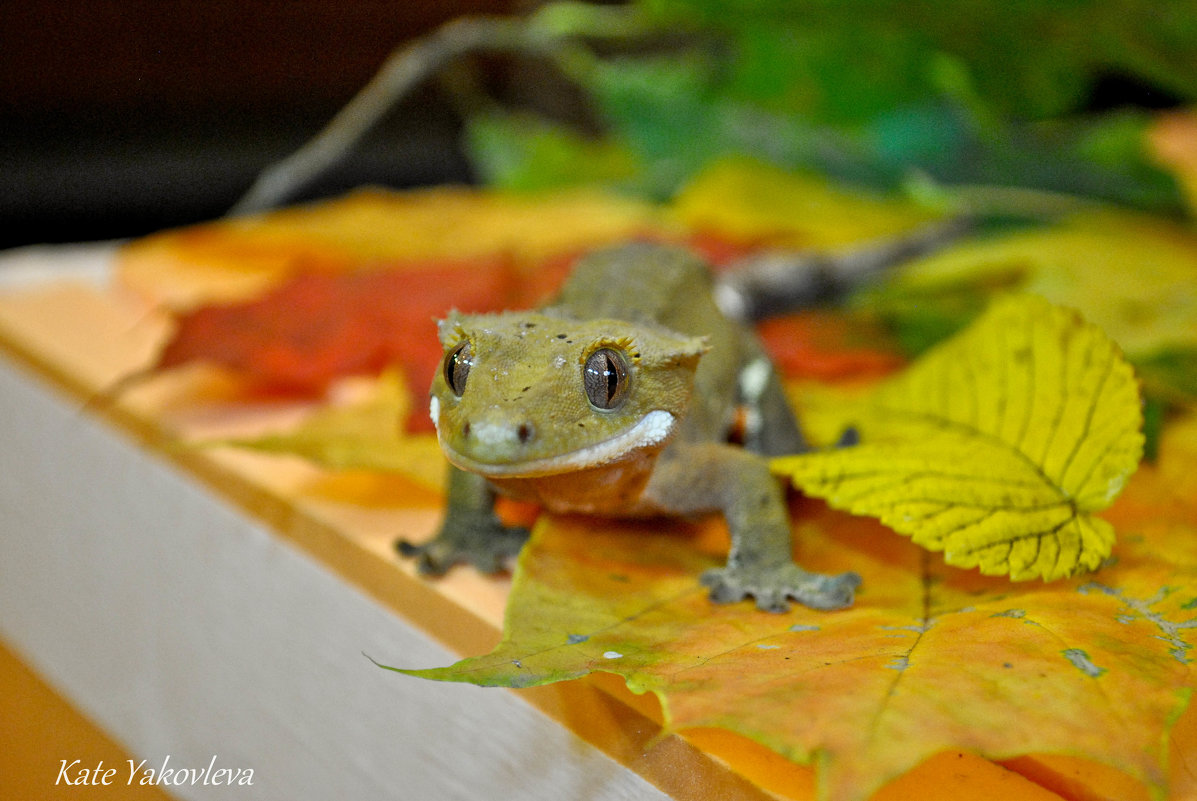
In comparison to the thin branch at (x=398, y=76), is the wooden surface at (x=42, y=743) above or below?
below

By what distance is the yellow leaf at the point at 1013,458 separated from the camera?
3.11 ft

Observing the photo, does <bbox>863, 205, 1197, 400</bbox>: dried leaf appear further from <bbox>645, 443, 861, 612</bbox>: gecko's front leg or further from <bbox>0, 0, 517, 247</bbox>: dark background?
<bbox>0, 0, 517, 247</bbox>: dark background

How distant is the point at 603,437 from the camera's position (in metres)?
1.04

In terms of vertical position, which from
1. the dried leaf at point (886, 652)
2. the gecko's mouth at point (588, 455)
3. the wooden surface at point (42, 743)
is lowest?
the wooden surface at point (42, 743)

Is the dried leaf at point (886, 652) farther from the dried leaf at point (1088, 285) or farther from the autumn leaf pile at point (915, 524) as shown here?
the dried leaf at point (1088, 285)

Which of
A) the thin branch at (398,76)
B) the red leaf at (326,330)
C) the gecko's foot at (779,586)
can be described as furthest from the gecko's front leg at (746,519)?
the thin branch at (398,76)

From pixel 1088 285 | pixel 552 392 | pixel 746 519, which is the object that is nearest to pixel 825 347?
pixel 1088 285

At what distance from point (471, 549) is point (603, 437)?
327 mm

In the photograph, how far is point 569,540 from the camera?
3.85 ft

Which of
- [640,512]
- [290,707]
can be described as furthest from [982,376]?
[290,707]

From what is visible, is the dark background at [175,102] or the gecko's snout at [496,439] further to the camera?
the dark background at [175,102]

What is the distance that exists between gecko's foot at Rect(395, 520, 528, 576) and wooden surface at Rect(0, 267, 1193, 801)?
0.06 ft

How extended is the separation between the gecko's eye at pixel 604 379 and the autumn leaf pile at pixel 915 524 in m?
0.20

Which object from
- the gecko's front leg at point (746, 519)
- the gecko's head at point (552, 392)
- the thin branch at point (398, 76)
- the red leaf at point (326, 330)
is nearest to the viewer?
the gecko's head at point (552, 392)
